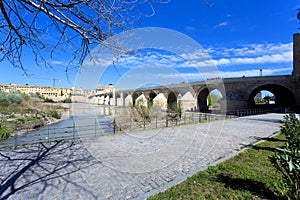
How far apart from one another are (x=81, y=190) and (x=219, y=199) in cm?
217

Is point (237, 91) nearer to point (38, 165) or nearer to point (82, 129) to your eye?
point (82, 129)

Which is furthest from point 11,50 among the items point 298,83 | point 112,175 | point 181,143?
point 298,83

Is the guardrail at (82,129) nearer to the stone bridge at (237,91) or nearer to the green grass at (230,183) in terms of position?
the stone bridge at (237,91)

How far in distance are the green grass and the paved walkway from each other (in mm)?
239

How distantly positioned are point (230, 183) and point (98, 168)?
8.80ft

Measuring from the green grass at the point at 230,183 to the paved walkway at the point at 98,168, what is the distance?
239 mm

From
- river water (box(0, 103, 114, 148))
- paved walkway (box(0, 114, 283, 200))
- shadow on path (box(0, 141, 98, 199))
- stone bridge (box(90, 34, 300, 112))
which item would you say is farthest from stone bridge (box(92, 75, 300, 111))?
shadow on path (box(0, 141, 98, 199))

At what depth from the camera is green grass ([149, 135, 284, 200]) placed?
2348 mm

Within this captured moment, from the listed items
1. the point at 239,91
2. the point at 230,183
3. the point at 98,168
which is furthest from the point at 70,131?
the point at 239,91

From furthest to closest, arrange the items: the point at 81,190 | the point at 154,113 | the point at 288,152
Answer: the point at 154,113, the point at 81,190, the point at 288,152

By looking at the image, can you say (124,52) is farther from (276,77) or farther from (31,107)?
(276,77)

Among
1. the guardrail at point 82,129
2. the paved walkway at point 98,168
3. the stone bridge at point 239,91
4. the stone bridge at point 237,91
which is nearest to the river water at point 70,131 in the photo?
the guardrail at point 82,129

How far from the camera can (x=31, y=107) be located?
19641 mm

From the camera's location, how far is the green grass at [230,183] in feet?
7.70
